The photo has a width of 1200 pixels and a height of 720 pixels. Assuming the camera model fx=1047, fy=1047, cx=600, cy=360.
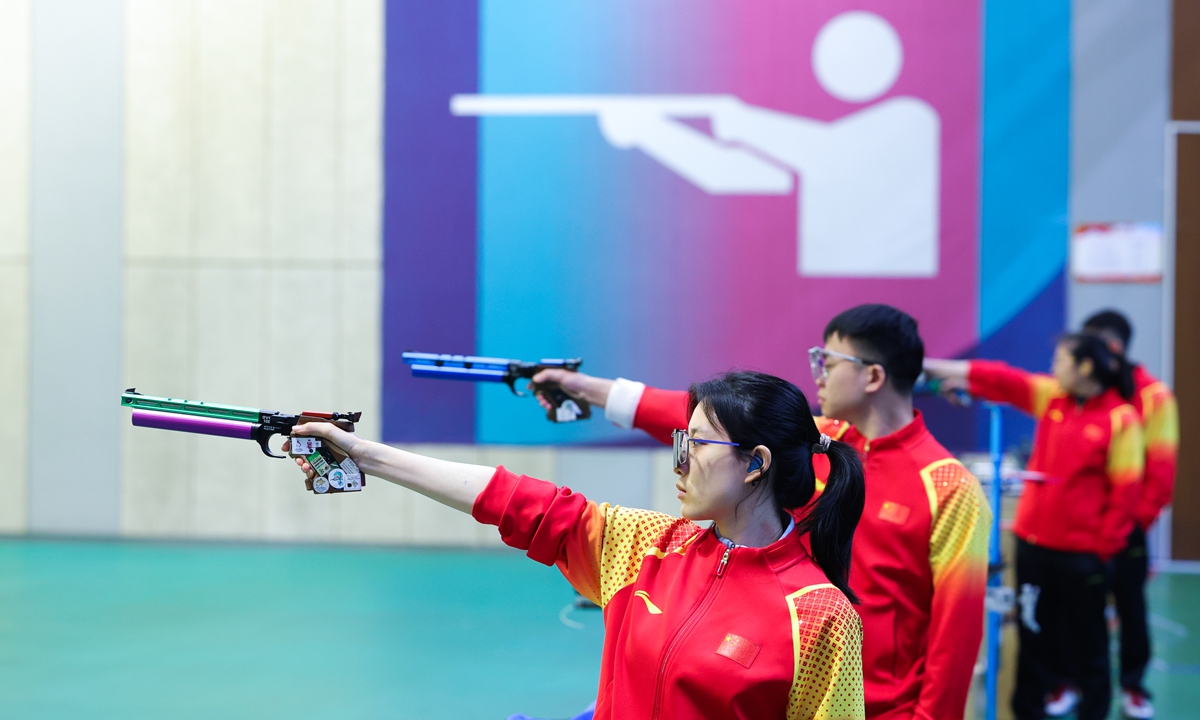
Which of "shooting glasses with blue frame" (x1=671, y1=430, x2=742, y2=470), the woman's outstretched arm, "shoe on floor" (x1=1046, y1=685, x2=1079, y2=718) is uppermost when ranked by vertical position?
"shooting glasses with blue frame" (x1=671, y1=430, x2=742, y2=470)

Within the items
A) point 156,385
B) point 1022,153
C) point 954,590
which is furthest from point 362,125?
point 954,590

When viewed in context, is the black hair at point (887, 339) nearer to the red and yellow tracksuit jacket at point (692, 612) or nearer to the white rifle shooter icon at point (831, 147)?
the red and yellow tracksuit jacket at point (692, 612)

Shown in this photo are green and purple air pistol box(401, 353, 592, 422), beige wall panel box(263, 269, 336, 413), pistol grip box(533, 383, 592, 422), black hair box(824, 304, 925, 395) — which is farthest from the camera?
beige wall panel box(263, 269, 336, 413)

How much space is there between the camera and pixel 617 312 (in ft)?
21.4

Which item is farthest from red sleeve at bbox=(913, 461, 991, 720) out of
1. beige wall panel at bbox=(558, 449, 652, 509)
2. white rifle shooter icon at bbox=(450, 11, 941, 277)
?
beige wall panel at bbox=(558, 449, 652, 509)

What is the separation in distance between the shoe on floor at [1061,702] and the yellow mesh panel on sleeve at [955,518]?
8.57 ft

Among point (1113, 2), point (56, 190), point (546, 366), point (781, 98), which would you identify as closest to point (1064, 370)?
point (546, 366)

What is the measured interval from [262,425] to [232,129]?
18.3ft

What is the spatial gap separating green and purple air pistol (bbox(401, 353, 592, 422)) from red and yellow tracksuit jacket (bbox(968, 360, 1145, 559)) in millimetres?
1991

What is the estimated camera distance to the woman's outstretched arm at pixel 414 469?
1.68 metres

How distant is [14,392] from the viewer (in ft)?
23.4

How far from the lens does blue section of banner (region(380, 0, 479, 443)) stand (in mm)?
Answer: 6539

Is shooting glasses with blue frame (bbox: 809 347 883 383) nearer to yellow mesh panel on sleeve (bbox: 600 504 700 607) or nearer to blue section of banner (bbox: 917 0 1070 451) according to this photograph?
yellow mesh panel on sleeve (bbox: 600 504 700 607)

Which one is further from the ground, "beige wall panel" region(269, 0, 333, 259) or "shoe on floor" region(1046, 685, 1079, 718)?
"beige wall panel" region(269, 0, 333, 259)
